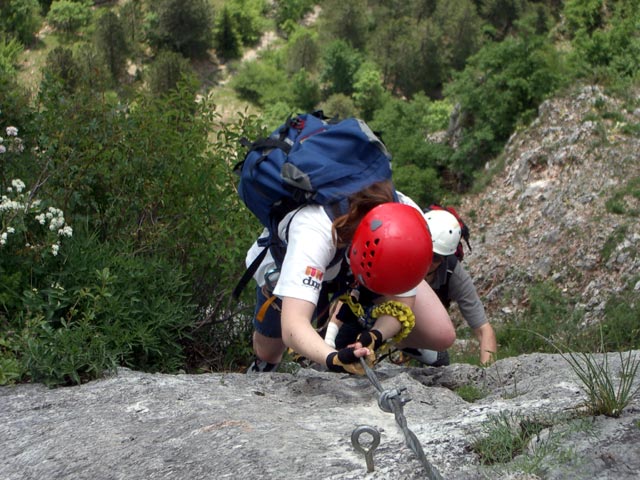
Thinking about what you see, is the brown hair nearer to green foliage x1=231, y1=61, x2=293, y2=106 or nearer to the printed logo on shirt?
the printed logo on shirt

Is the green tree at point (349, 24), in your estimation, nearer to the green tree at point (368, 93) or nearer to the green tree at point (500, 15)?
the green tree at point (368, 93)

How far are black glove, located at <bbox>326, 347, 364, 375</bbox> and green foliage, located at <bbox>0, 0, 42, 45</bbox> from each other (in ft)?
189

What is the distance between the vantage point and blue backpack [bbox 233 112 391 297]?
3.51m

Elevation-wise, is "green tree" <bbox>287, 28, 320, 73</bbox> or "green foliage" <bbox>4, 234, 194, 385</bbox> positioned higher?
"green tree" <bbox>287, 28, 320, 73</bbox>

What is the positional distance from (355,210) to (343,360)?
69 centimetres

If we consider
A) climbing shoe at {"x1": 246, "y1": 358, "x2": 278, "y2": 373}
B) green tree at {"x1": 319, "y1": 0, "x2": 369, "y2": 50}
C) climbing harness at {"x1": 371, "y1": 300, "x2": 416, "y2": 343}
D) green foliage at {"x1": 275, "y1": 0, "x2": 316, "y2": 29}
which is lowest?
climbing shoe at {"x1": 246, "y1": 358, "x2": 278, "y2": 373}

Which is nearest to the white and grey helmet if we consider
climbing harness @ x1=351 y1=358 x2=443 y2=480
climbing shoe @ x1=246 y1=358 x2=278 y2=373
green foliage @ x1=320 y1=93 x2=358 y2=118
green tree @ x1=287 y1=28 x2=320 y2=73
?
climbing shoe @ x1=246 y1=358 x2=278 y2=373

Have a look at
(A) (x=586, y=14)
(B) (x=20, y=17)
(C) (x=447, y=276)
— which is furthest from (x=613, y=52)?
(B) (x=20, y=17)

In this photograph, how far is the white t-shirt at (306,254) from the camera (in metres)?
3.36

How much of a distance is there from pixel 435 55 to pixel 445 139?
2633 centimetres

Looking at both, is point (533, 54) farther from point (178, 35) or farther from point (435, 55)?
point (178, 35)

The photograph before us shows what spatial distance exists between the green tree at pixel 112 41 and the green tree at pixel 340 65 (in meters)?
13.7

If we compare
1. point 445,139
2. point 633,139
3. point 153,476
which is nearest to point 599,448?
point 153,476

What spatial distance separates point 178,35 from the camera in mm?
57281
